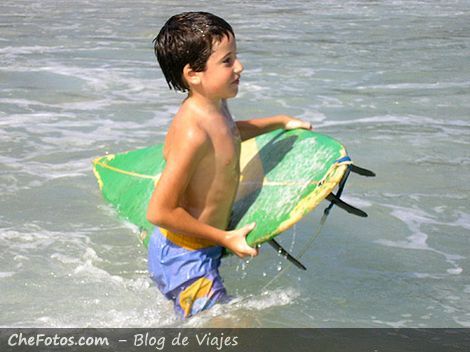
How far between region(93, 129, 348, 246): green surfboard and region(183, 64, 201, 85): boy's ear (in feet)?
1.59

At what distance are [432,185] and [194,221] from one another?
92.9 inches

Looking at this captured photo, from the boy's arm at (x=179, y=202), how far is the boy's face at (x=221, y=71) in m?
0.15

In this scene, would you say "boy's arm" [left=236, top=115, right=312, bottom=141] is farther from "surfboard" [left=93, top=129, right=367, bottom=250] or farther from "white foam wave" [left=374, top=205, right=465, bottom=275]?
"white foam wave" [left=374, top=205, right=465, bottom=275]

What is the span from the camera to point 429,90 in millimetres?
7457

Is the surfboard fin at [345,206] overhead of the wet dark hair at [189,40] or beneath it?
beneath

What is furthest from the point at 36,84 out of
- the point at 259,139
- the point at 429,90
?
the point at 259,139

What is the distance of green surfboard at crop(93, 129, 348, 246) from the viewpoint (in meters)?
2.94

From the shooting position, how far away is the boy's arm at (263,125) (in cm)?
326

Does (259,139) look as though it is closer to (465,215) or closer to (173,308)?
(173,308)

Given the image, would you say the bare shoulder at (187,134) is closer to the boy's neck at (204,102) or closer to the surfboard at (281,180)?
the boy's neck at (204,102)

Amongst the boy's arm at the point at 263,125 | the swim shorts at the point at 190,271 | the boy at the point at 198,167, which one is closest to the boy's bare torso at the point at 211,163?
the boy at the point at 198,167

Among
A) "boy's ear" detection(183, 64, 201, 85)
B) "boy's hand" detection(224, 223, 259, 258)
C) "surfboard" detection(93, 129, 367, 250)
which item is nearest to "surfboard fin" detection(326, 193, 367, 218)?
"surfboard" detection(93, 129, 367, 250)

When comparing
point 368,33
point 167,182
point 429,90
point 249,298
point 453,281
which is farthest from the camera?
point 368,33

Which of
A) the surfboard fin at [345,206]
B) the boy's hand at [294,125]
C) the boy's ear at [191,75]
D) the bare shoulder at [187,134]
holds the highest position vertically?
the boy's ear at [191,75]
